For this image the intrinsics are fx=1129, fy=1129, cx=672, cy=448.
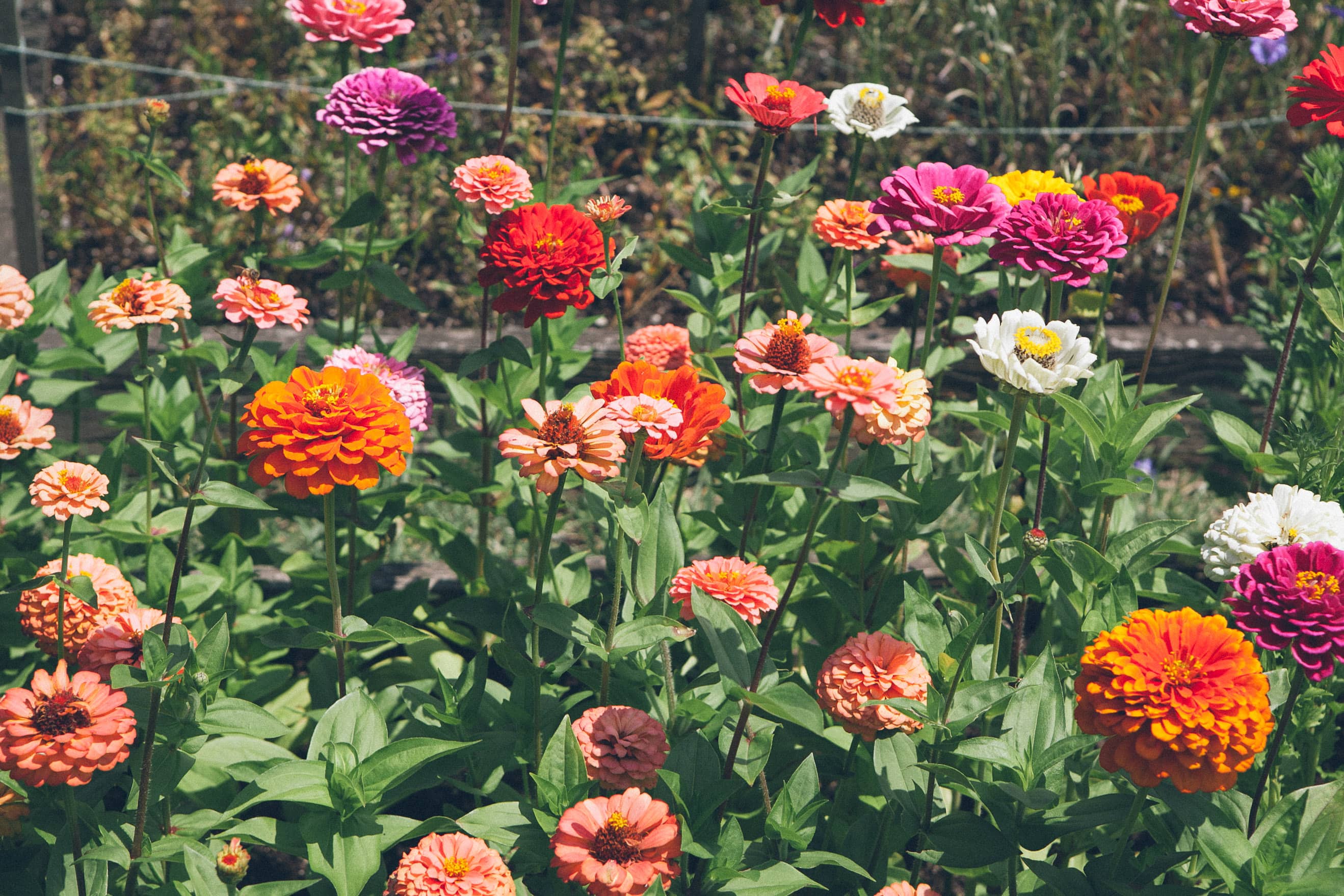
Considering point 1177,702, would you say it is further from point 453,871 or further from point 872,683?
point 453,871

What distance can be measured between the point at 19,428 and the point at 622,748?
1.10 metres

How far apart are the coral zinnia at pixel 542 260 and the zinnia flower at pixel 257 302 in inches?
11.2

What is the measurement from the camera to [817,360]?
4.88 feet

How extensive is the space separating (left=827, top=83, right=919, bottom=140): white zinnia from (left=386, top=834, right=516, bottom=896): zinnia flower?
4.39 feet

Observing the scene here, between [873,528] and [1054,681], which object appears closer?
[1054,681]

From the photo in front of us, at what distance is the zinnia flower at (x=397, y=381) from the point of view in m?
1.93

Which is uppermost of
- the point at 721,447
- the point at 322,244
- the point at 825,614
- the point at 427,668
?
the point at 322,244

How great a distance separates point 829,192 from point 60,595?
123 inches

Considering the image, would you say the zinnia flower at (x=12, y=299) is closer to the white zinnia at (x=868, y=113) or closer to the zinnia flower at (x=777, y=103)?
the zinnia flower at (x=777, y=103)

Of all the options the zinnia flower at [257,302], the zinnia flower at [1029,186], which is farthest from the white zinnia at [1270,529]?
the zinnia flower at [257,302]

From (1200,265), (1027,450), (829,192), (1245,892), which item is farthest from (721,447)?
(1200,265)

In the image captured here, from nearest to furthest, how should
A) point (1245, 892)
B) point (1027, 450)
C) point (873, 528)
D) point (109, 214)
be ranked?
point (1245, 892) → point (1027, 450) → point (873, 528) → point (109, 214)

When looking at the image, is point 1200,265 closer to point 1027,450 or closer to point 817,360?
point 1027,450

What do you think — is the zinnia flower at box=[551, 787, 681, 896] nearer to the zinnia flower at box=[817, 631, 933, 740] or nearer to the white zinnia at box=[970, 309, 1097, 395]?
the zinnia flower at box=[817, 631, 933, 740]
